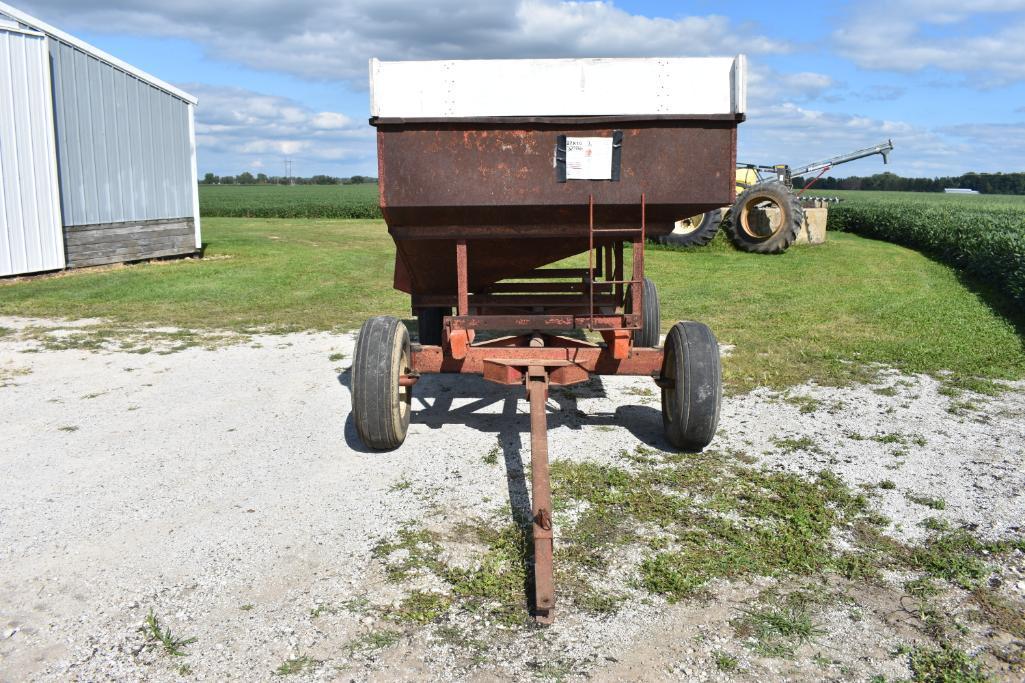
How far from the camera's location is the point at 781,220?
1958cm

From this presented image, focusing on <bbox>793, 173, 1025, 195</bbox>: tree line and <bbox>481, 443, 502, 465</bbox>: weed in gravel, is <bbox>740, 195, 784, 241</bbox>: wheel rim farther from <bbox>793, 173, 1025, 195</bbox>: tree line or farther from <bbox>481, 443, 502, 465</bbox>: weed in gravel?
<bbox>793, 173, 1025, 195</bbox>: tree line

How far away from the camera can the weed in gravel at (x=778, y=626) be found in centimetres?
322

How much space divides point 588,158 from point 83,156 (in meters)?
13.3

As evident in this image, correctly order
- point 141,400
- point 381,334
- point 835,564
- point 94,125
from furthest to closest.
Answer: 1. point 94,125
2. point 141,400
3. point 381,334
4. point 835,564

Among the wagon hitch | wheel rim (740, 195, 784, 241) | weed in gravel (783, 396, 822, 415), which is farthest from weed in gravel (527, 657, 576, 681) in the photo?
wheel rim (740, 195, 784, 241)

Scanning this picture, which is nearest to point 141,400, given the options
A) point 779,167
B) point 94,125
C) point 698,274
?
point 94,125

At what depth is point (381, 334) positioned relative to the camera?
212 inches

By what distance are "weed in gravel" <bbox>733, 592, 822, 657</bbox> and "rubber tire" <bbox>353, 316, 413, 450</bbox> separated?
8.77 feet

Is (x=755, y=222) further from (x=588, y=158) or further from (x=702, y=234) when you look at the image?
(x=588, y=158)

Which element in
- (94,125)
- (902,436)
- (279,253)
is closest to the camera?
(902,436)

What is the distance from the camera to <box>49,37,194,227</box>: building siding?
14680mm

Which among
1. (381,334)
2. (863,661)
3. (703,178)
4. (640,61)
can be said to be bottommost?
(863,661)

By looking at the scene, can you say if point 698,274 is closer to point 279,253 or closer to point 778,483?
point 279,253

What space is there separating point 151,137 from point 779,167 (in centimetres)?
1675
